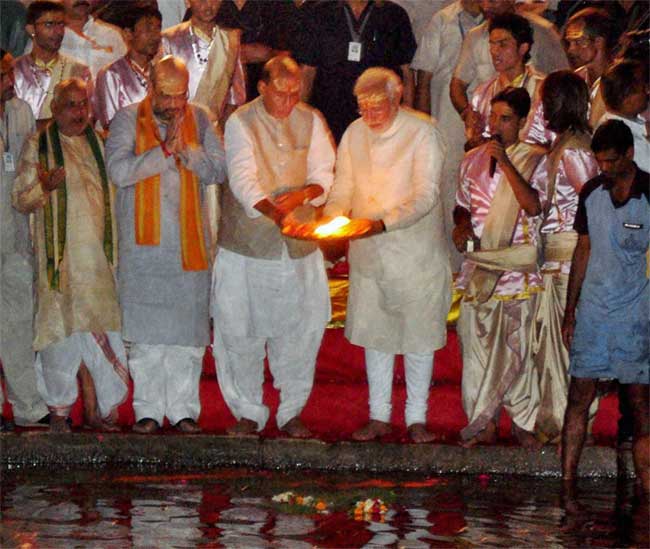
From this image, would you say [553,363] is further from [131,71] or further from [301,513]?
[131,71]

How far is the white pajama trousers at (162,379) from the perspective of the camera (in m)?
11.8

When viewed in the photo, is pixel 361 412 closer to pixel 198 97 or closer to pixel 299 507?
pixel 299 507

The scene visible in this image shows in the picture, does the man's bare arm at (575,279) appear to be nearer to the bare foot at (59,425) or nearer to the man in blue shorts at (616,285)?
the man in blue shorts at (616,285)

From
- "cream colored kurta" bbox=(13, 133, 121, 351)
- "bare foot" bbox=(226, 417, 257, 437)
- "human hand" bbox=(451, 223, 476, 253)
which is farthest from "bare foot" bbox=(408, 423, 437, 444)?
"cream colored kurta" bbox=(13, 133, 121, 351)

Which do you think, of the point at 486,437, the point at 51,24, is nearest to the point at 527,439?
the point at 486,437

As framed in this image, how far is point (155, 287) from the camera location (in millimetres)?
11742

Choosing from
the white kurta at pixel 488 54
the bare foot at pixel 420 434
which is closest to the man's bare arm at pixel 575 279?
the bare foot at pixel 420 434

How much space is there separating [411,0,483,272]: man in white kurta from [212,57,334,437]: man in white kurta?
69.4 inches

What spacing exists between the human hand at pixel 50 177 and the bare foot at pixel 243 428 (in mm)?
1946

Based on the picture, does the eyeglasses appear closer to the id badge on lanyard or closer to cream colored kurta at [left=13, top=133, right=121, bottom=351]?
cream colored kurta at [left=13, top=133, right=121, bottom=351]

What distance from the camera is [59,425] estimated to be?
11.8 metres

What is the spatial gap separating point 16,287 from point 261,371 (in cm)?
174

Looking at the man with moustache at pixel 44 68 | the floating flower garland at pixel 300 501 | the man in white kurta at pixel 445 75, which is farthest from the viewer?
the man in white kurta at pixel 445 75

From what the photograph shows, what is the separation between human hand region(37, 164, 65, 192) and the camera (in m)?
11.6
